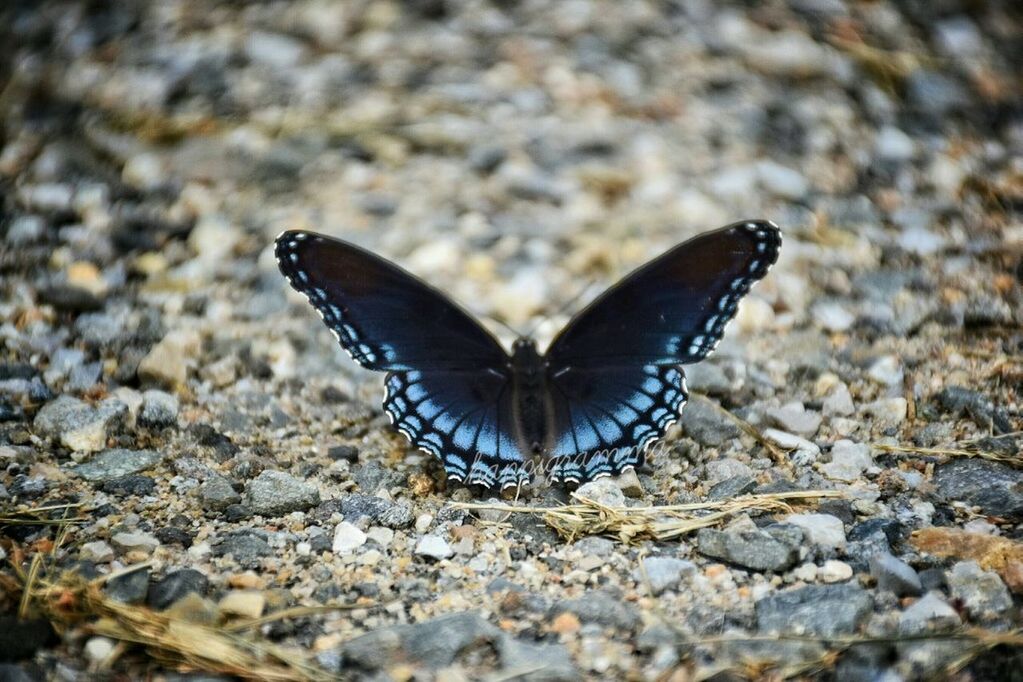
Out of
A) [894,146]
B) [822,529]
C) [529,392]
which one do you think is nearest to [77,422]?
[529,392]

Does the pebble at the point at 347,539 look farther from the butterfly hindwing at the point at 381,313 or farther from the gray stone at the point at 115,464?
the gray stone at the point at 115,464

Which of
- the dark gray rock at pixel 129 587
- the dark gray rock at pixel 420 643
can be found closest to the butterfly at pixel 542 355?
the dark gray rock at pixel 420 643

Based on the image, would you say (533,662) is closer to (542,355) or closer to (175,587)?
(175,587)

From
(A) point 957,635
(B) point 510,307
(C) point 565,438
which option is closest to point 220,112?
(B) point 510,307

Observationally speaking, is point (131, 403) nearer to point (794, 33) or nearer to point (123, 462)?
point (123, 462)

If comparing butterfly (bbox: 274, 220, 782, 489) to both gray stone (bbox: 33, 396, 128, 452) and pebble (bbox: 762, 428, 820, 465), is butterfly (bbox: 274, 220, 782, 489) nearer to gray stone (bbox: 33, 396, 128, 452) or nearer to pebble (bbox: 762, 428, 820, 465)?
pebble (bbox: 762, 428, 820, 465)

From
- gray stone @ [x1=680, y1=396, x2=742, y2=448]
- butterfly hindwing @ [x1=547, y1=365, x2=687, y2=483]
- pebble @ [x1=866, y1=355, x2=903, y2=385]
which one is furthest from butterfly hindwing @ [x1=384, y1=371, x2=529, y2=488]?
pebble @ [x1=866, y1=355, x2=903, y2=385]
